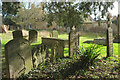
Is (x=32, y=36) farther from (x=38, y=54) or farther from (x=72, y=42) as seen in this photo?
(x=38, y=54)

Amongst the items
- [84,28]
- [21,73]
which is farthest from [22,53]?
[84,28]

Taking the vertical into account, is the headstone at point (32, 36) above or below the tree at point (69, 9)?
below

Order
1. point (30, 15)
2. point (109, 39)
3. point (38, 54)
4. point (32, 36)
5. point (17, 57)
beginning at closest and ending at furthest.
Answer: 1. point (17, 57)
2. point (38, 54)
3. point (109, 39)
4. point (32, 36)
5. point (30, 15)

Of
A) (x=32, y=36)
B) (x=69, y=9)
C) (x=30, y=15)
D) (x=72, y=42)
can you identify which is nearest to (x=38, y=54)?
(x=72, y=42)

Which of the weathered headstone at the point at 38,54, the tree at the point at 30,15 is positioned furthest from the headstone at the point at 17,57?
the tree at the point at 30,15

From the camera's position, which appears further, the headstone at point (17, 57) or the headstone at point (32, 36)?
the headstone at point (32, 36)

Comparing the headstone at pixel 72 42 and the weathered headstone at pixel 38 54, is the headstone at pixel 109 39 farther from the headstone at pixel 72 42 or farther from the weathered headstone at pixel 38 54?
the weathered headstone at pixel 38 54

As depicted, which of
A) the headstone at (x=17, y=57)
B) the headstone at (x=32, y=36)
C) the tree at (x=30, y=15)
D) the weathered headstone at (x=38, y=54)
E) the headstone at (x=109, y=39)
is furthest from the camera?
the tree at (x=30, y=15)

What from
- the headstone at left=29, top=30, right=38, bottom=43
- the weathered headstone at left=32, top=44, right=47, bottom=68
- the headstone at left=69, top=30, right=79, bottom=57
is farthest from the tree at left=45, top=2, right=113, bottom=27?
the headstone at left=29, top=30, right=38, bottom=43

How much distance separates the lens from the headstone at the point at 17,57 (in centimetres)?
306

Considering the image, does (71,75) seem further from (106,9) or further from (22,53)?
(106,9)

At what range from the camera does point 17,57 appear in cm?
338

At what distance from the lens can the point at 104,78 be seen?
337cm

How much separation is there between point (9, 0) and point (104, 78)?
5215mm
